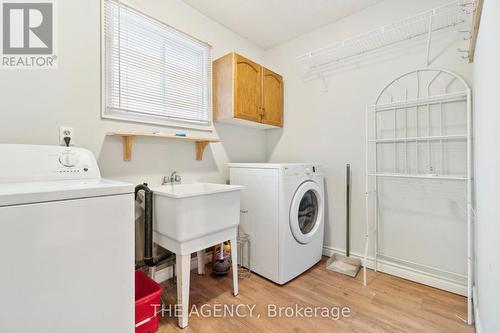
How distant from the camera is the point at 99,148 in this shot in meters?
1.67

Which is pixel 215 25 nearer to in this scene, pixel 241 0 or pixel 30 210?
pixel 241 0

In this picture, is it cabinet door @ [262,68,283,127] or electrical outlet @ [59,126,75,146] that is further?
cabinet door @ [262,68,283,127]

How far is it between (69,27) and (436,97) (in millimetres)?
2691

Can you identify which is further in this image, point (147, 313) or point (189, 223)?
point (189, 223)

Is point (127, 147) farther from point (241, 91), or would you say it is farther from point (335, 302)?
point (335, 302)

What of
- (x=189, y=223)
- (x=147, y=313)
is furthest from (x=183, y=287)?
(x=189, y=223)

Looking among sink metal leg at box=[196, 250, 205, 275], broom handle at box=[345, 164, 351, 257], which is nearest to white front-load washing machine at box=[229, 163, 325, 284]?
broom handle at box=[345, 164, 351, 257]

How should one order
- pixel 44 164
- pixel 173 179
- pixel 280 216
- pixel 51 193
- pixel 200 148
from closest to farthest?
pixel 51 193 < pixel 44 164 < pixel 280 216 < pixel 173 179 < pixel 200 148

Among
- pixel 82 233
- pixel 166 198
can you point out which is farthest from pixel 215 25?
pixel 82 233

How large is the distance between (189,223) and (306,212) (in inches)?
49.5

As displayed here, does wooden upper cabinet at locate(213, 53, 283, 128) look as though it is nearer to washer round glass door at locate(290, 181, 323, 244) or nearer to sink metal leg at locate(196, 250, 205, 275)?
washer round glass door at locate(290, 181, 323, 244)

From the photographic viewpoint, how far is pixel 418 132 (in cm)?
198

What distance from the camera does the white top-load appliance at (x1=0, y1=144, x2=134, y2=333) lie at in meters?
0.80

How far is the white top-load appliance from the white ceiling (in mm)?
2050
